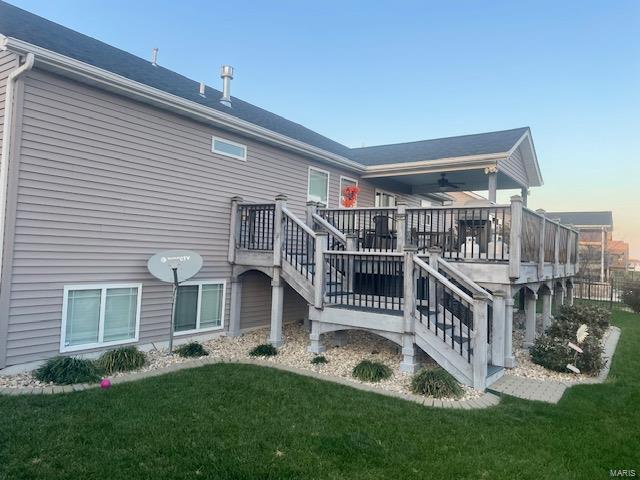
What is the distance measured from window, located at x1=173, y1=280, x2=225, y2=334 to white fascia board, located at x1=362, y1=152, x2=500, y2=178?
20.0 feet

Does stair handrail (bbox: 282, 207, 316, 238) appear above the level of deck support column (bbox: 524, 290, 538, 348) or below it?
above

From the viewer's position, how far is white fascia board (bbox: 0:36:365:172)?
556 cm

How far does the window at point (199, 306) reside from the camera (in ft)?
26.3

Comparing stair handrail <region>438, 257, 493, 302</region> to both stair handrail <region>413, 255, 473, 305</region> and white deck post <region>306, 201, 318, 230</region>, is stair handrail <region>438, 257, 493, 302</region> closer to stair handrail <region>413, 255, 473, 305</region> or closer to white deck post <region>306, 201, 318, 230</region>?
stair handrail <region>413, 255, 473, 305</region>

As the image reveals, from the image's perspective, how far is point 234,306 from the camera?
8.81m

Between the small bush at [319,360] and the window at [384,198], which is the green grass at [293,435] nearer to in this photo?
→ the small bush at [319,360]

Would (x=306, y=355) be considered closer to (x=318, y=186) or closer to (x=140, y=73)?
(x=318, y=186)

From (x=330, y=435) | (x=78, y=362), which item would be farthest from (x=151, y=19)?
(x=330, y=435)

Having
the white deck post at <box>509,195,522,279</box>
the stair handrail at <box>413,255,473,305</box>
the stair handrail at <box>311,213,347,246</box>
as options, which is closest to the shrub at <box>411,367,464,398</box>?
the stair handrail at <box>413,255,473,305</box>

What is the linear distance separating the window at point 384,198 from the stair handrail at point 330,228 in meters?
5.19

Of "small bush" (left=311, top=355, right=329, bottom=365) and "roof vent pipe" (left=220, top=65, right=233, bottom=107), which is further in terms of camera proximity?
"roof vent pipe" (left=220, top=65, right=233, bottom=107)

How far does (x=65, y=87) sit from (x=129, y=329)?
4060 millimetres

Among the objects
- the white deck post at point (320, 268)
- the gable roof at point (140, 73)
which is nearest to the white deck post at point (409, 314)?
the white deck post at point (320, 268)

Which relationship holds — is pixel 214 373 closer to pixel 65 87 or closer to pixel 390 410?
pixel 390 410
